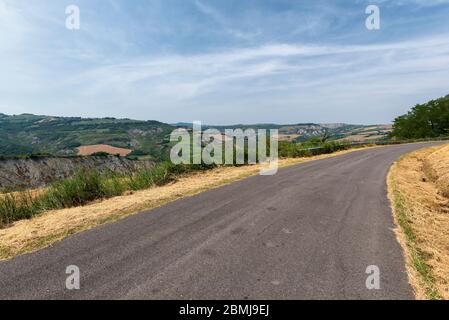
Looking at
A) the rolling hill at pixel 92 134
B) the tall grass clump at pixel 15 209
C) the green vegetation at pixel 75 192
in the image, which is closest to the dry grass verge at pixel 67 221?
the tall grass clump at pixel 15 209

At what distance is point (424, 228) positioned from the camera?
23.3ft

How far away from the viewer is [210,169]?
1784 cm

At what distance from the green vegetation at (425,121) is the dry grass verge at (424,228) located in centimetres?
6527

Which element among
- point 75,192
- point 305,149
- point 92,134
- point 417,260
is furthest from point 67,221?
point 92,134

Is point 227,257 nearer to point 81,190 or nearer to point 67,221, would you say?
point 67,221

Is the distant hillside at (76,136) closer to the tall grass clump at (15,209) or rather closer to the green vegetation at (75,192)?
the green vegetation at (75,192)

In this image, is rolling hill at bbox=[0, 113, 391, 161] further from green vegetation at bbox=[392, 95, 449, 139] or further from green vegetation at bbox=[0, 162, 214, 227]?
green vegetation at bbox=[0, 162, 214, 227]

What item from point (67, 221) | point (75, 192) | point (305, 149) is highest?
point (305, 149)

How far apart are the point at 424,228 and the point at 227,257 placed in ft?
16.5
